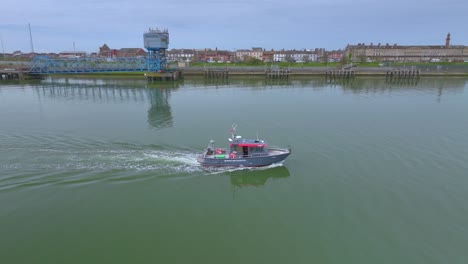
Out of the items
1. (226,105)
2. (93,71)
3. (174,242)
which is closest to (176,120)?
(226,105)

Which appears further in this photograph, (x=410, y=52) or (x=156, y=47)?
(x=410, y=52)

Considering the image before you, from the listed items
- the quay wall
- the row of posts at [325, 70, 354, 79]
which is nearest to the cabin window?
the row of posts at [325, 70, 354, 79]

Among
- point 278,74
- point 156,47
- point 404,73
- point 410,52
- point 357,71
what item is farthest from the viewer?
point 410,52

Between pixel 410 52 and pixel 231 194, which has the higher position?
pixel 410 52

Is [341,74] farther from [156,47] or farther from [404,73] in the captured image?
[156,47]

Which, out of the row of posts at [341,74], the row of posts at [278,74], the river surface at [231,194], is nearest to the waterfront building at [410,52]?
the row of posts at [341,74]

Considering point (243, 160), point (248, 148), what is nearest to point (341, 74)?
point (248, 148)

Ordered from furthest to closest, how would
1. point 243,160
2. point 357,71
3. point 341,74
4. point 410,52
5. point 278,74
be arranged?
point 410,52 < point 357,71 < point 341,74 < point 278,74 < point 243,160
